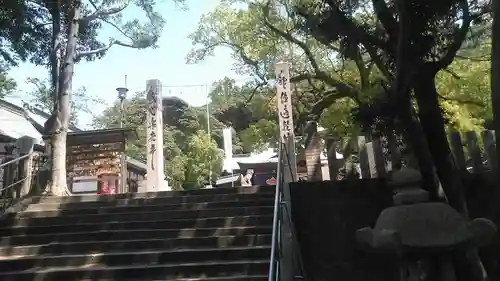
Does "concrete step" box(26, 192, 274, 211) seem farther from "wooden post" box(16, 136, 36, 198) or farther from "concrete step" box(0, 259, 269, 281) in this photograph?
"concrete step" box(0, 259, 269, 281)

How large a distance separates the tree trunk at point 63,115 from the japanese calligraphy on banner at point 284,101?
5.15m

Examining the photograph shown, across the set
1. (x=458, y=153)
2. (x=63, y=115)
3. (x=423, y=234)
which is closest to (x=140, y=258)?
(x=423, y=234)

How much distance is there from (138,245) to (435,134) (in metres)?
4.38

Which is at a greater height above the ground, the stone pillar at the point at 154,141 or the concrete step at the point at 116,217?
the stone pillar at the point at 154,141

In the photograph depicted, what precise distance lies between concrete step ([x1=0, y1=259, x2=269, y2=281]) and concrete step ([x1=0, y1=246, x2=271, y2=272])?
0.80 feet

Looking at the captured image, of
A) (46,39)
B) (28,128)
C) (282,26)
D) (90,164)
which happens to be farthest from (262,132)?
(28,128)

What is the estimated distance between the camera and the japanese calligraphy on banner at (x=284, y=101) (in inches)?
443

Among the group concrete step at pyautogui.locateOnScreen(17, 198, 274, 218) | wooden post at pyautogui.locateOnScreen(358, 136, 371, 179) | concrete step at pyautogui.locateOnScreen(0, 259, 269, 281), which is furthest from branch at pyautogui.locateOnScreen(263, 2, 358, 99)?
concrete step at pyautogui.locateOnScreen(0, 259, 269, 281)

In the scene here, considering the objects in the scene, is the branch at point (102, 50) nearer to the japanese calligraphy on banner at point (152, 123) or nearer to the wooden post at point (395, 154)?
the japanese calligraphy on banner at point (152, 123)

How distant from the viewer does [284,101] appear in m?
11.7

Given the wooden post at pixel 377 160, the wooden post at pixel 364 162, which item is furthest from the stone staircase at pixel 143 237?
the wooden post at pixel 377 160

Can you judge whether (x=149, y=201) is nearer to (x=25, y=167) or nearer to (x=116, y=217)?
(x=116, y=217)

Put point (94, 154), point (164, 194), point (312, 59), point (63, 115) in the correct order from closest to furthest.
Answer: point (164, 194) < point (63, 115) < point (94, 154) < point (312, 59)

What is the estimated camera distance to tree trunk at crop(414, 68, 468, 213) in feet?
17.5
